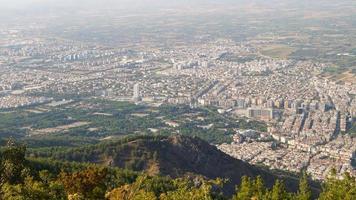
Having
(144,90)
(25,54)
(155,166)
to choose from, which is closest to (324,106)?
(144,90)

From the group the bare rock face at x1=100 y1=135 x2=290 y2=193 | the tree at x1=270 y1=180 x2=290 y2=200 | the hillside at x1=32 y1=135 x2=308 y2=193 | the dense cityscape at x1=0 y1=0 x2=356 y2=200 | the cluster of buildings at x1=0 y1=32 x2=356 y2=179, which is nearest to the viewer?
the tree at x1=270 y1=180 x2=290 y2=200

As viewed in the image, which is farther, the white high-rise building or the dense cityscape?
the white high-rise building

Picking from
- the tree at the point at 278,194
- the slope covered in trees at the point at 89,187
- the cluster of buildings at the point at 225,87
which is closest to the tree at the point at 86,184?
the slope covered in trees at the point at 89,187

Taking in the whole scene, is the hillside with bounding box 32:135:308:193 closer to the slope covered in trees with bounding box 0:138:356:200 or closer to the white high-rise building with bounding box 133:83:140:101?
the slope covered in trees with bounding box 0:138:356:200

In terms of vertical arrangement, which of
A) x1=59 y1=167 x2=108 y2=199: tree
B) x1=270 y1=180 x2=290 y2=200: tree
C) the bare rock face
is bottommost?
the bare rock face

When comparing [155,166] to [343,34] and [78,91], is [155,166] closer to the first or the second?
[78,91]

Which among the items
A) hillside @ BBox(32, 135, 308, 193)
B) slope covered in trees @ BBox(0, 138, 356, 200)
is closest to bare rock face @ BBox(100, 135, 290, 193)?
hillside @ BBox(32, 135, 308, 193)

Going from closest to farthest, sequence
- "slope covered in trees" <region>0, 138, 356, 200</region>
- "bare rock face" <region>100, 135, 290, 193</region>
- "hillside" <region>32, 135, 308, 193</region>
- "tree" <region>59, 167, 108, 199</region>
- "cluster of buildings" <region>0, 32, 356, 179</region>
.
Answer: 1. "slope covered in trees" <region>0, 138, 356, 200</region>
2. "tree" <region>59, 167, 108, 199</region>
3. "bare rock face" <region>100, 135, 290, 193</region>
4. "hillside" <region>32, 135, 308, 193</region>
5. "cluster of buildings" <region>0, 32, 356, 179</region>

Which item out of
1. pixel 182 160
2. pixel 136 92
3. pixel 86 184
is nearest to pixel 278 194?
pixel 86 184

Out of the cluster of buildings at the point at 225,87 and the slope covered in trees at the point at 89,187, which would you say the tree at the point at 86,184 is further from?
the cluster of buildings at the point at 225,87
